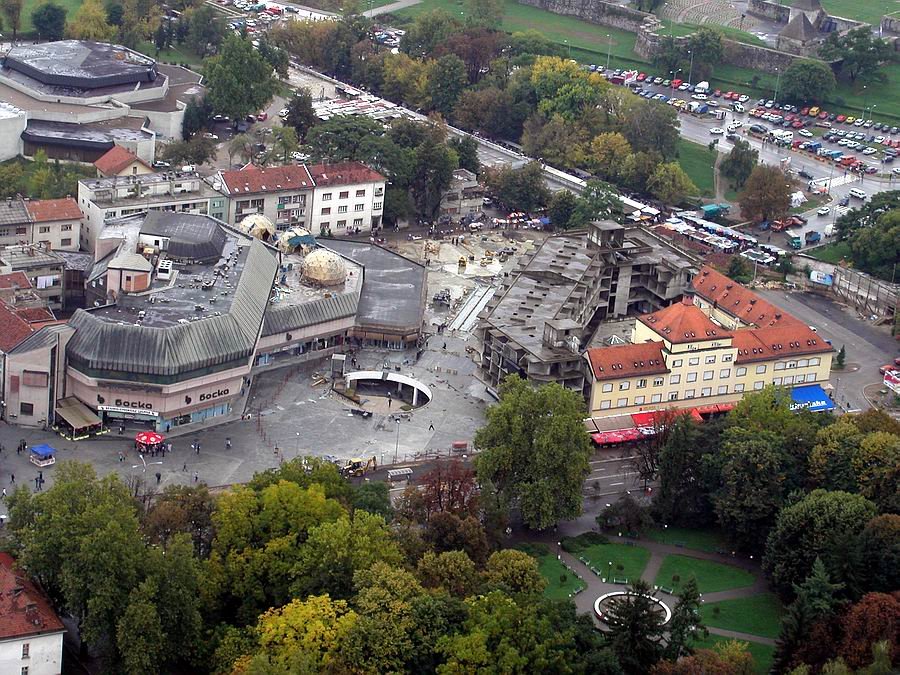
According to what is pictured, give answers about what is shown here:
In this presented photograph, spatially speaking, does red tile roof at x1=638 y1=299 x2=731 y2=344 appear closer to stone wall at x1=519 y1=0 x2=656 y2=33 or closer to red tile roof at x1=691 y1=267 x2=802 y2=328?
red tile roof at x1=691 y1=267 x2=802 y2=328

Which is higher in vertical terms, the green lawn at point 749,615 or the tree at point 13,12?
the tree at point 13,12

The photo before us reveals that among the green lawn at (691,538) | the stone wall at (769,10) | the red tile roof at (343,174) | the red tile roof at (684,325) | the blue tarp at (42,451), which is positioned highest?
the stone wall at (769,10)

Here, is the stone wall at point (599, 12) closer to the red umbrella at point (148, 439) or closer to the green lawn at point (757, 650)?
the red umbrella at point (148, 439)

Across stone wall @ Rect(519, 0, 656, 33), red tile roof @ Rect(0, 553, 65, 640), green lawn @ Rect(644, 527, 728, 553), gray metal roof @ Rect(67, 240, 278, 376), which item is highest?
stone wall @ Rect(519, 0, 656, 33)

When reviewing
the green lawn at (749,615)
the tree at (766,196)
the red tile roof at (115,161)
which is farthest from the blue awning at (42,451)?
the tree at (766,196)

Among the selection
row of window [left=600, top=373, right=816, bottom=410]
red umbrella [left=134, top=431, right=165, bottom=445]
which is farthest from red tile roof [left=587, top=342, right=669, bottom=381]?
red umbrella [left=134, top=431, right=165, bottom=445]

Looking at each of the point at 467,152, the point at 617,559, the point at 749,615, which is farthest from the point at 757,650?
the point at 467,152

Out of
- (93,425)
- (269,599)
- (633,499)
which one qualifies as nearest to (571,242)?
(633,499)
